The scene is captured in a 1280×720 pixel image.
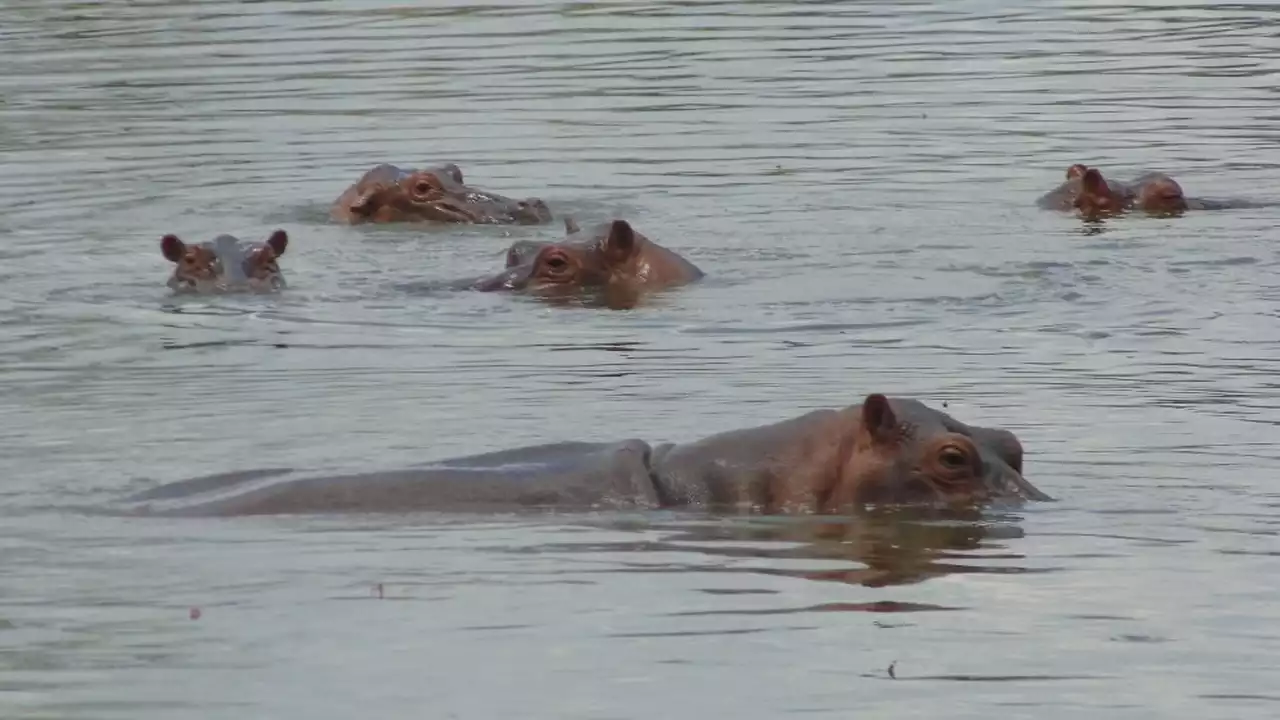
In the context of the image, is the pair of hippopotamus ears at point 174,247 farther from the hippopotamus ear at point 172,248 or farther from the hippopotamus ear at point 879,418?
the hippopotamus ear at point 879,418

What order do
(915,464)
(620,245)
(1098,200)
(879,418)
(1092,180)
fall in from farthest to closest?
(1098,200) < (1092,180) < (620,245) < (915,464) < (879,418)

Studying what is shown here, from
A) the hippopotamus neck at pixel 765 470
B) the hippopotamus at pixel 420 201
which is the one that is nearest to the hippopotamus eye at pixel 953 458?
the hippopotamus neck at pixel 765 470

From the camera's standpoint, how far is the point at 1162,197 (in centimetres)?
1472

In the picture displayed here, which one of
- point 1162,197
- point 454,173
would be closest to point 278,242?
point 454,173

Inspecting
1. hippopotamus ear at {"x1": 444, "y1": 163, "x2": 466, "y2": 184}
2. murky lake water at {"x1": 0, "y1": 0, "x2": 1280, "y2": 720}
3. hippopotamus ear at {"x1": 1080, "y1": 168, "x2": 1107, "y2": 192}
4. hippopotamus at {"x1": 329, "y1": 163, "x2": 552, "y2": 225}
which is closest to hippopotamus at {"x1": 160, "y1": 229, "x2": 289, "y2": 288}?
murky lake water at {"x1": 0, "y1": 0, "x2": 1280, "y2": 720}

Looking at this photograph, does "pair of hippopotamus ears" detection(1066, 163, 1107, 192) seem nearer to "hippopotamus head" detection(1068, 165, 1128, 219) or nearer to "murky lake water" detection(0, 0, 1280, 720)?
"hippopotamus head" detection(1068, 165, 1128, 219)

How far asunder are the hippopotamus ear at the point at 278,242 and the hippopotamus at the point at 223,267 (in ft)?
0.27

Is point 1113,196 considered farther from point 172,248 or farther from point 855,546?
point 855,546

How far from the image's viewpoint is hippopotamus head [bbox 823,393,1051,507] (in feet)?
26.0

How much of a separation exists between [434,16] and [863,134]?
9.25 metres

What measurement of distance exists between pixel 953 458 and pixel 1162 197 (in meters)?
7.13

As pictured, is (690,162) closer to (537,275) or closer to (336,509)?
(537,275)

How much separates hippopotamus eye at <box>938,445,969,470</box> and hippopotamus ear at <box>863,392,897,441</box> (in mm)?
155

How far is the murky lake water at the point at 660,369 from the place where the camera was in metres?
6.52
